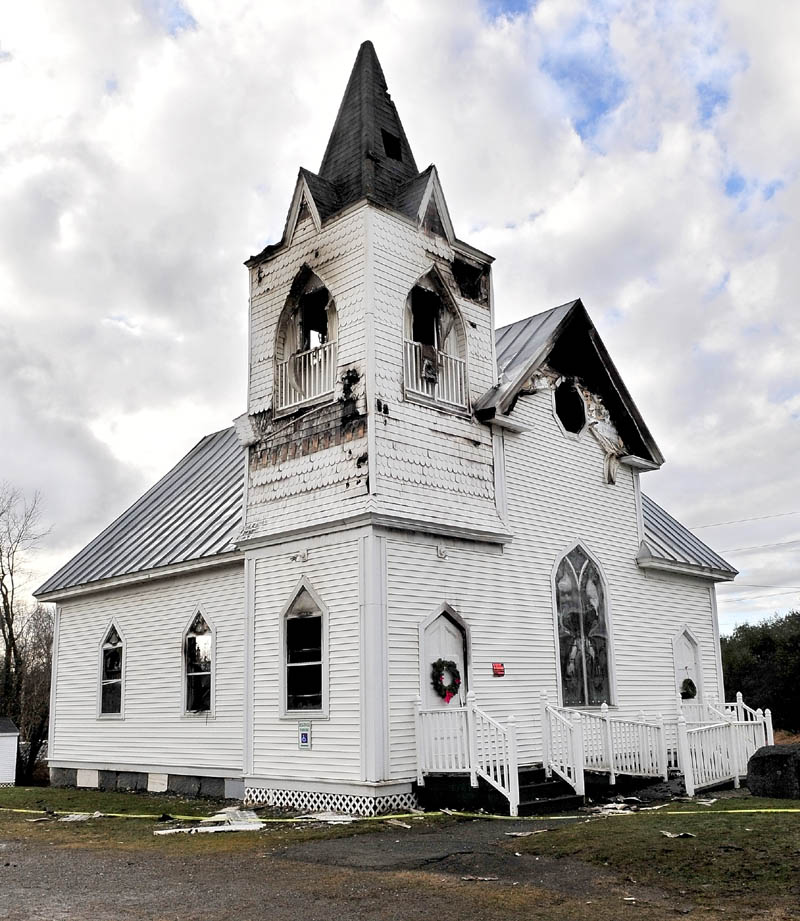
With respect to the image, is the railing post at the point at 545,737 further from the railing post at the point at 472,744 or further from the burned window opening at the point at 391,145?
the burned window opening at the point at 391,145

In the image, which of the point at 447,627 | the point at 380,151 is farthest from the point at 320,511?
the point at 380,151

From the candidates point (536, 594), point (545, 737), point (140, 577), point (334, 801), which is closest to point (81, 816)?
point (334, 801)

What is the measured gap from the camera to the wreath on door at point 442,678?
15242mm

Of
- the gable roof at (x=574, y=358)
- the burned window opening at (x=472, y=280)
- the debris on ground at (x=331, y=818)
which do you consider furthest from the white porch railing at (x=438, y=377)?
the debris on ground at (x=331, y=818)

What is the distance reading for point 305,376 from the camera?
1697 cm

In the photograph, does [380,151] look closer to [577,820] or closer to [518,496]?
[518,496]

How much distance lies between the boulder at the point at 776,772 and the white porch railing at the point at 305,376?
8.58m

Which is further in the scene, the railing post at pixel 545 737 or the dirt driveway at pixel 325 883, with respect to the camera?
the railing post at pixel 545 737

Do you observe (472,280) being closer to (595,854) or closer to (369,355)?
(369,355)

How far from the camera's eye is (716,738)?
656 inches

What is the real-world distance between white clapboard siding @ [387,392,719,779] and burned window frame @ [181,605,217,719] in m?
4.85

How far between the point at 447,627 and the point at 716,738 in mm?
5069

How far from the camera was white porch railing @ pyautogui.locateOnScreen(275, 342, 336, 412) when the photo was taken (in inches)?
649

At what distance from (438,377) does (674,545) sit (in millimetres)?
8394
